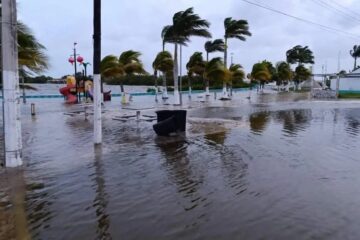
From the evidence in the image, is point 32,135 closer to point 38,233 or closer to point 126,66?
point 38,233

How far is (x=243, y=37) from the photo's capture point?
42.2 m

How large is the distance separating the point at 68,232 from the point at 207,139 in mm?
8496

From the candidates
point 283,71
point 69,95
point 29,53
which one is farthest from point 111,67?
point 283,71

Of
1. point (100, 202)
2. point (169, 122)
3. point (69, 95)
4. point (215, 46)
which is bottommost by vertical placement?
point (100, 202)

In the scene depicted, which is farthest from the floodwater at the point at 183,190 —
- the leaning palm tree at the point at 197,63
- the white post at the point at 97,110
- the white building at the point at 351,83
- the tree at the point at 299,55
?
the tree at the point at 299,55

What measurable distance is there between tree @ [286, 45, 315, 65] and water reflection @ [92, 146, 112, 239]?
74540 millimetres

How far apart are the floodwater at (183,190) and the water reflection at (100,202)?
15 mm

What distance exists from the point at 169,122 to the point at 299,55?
234ft

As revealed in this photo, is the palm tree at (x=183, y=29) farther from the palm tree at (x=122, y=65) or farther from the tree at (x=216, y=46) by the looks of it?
the tree at (x=216, y=46)

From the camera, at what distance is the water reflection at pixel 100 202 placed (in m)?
5.11

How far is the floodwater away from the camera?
5.24 meters

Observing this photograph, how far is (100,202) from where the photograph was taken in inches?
248

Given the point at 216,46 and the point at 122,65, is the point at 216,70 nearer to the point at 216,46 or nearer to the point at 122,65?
the point at 216,46

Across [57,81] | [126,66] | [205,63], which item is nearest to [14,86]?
[126,66]
